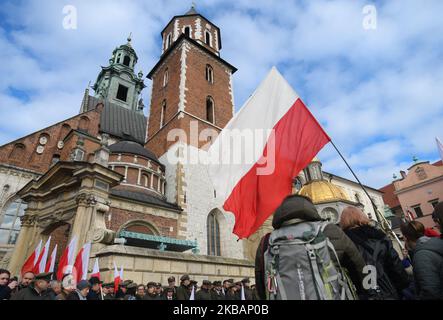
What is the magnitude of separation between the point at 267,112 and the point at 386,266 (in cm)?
327

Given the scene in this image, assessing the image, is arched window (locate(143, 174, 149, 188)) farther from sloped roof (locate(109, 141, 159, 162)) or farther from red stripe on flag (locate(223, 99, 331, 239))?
red stripe on flag (locate(223, 99, 331, 239))

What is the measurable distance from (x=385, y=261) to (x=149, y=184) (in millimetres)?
16127

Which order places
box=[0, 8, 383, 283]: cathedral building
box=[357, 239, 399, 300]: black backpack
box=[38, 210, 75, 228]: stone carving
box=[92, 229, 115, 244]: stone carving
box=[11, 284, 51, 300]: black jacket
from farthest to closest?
1. box=[38, 210, 75, 228]: stone carving
2. box=[0, 8, 383, 283]: cathedral building
3. box=[92, 229, 115, 244]: stone carving
4. box=[11, 284, 51, 300]: black jacket
5. box=[357, 239, 399, 300]: black backpack

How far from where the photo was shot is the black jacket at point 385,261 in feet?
8.08

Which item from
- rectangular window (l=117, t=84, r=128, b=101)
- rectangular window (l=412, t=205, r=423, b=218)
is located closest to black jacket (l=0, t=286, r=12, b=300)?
rectangular window (l=412, t=205, r=423, b=218)

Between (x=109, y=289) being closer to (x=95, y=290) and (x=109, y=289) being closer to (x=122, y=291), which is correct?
(x=122, y=291)

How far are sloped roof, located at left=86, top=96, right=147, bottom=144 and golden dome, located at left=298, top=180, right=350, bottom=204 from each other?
1963cm

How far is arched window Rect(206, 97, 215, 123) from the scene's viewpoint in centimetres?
2273

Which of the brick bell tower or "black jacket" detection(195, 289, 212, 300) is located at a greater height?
the brick bell tower

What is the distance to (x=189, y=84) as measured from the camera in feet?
73.2

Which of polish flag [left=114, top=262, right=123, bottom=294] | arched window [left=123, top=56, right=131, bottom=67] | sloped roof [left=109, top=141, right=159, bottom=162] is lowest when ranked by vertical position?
polish flag [left=114, top=262, right=123, bottom=294]

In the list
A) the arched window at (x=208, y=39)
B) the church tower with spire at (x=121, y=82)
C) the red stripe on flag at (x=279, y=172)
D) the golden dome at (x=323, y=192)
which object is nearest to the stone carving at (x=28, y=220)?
the red stripe on flag at (x=279, y=172)

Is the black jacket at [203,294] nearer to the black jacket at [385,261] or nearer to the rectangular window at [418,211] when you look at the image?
the black jacket at [385,261]

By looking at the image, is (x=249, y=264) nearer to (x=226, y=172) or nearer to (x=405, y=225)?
(x=226, y=172)
